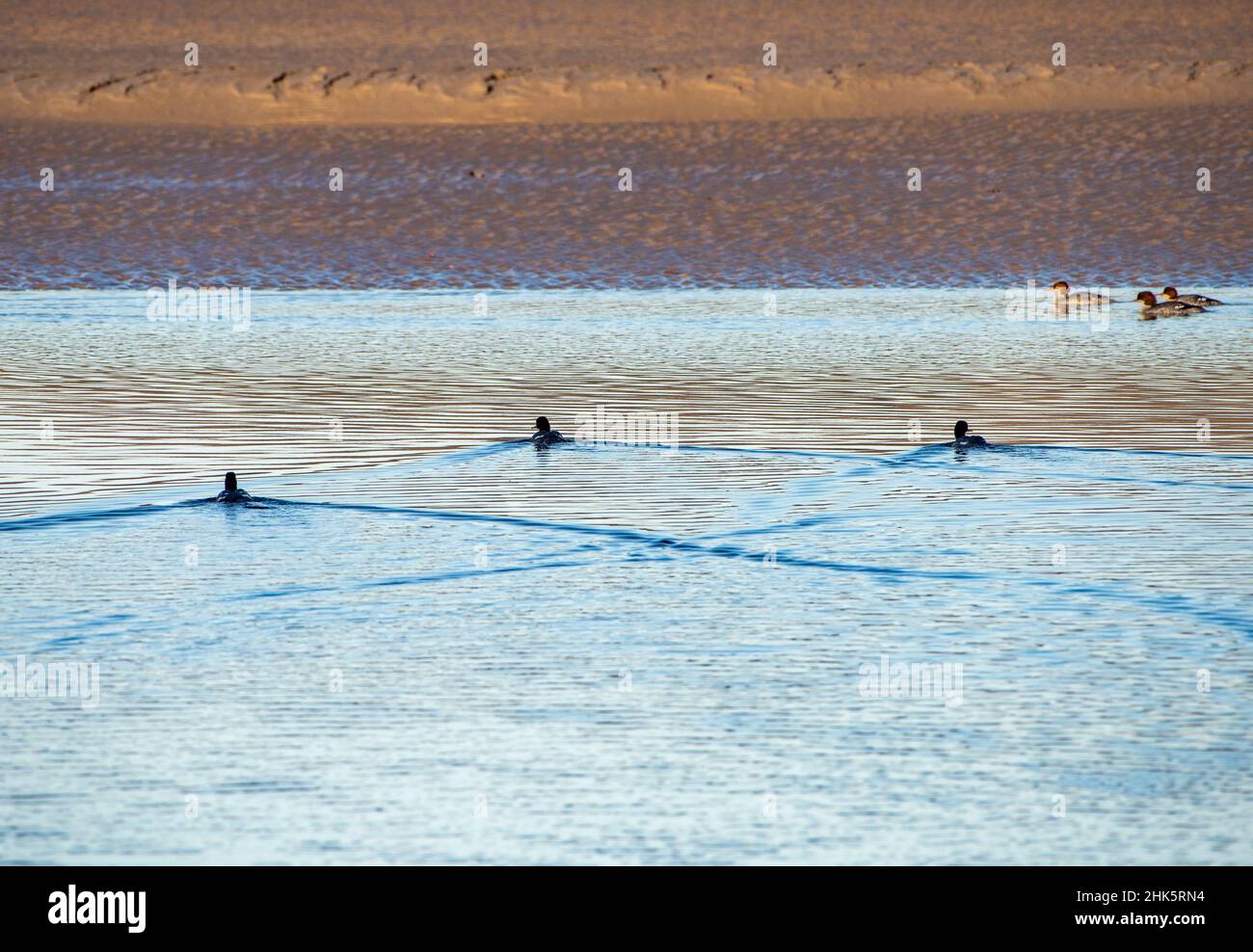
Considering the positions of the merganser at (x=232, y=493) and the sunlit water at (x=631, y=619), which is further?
the merganser at (x=232, y=493)

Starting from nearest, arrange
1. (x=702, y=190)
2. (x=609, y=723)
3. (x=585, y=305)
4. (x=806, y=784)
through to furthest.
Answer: (x=806, y=784)
(x=609, y=723)
(x=585, y=305)
(x=702, y=190)

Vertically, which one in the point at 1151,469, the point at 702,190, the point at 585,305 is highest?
the point at 702,190

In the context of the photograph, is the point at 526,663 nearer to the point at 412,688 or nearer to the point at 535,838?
the point at 412,688

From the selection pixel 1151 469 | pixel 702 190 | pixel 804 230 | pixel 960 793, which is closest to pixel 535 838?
pixel 960 793

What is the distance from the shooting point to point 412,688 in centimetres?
665

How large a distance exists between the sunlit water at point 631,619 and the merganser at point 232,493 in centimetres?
14

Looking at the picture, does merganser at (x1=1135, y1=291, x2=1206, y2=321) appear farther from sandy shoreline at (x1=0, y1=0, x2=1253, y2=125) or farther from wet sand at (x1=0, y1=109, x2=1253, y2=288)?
sandy shoreline at (x1=0, y1=0, x2=1253, y2=125)

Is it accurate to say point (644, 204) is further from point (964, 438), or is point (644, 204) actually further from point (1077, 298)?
point (964, 438)

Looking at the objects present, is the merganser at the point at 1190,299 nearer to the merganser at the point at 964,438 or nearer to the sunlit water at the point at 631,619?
the sunlit water at the point at 631,619

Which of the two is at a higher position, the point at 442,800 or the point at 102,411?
the point at 102,411

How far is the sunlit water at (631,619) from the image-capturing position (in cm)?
552

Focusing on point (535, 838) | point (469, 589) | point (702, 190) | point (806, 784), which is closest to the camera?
point (535, 838)

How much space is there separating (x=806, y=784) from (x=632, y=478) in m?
4.72

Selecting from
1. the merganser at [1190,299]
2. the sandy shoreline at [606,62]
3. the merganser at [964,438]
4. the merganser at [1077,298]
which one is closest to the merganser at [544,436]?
the merganser at [964,438]
